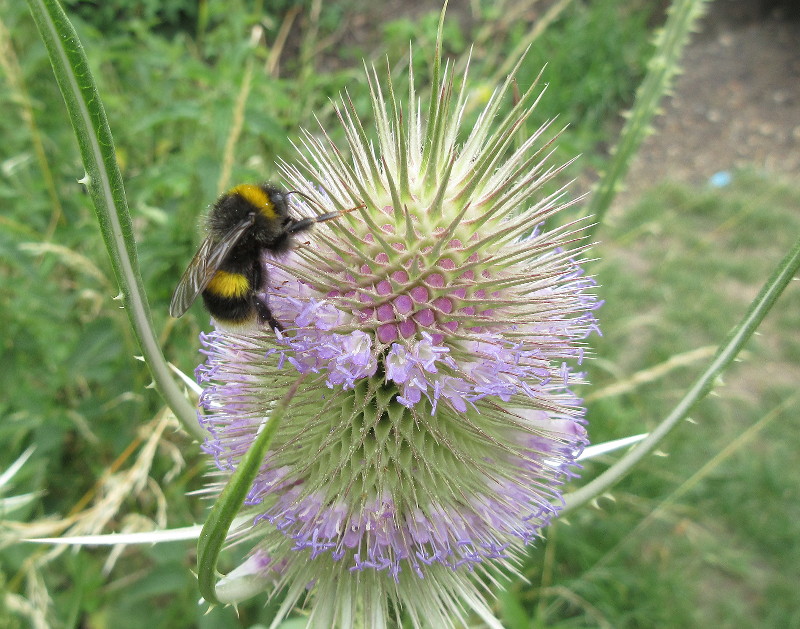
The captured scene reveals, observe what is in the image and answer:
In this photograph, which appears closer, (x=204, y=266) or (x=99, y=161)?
(x=99, y=161)

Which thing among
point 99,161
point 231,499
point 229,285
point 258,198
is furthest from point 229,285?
Answer: point 231,499

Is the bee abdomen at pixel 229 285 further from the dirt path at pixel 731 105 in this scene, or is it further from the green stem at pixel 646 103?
the dirt path at pixel 731 105

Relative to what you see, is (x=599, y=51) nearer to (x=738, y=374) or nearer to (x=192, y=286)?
(x=738, y=374)

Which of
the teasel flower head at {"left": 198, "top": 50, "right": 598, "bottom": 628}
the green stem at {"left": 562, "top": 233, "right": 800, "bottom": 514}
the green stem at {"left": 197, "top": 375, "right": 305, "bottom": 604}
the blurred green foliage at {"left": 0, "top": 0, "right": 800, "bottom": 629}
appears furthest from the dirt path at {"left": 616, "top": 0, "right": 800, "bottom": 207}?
the green stem at {"left": 197, "top": 375, "right": 305, "bottom": 604}

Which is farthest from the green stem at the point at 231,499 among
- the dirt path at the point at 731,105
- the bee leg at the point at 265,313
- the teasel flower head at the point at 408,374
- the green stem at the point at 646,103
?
the dirt path at the point at 731,105

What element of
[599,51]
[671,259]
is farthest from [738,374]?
[599,51]

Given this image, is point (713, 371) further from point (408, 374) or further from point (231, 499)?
point (231, 499)
